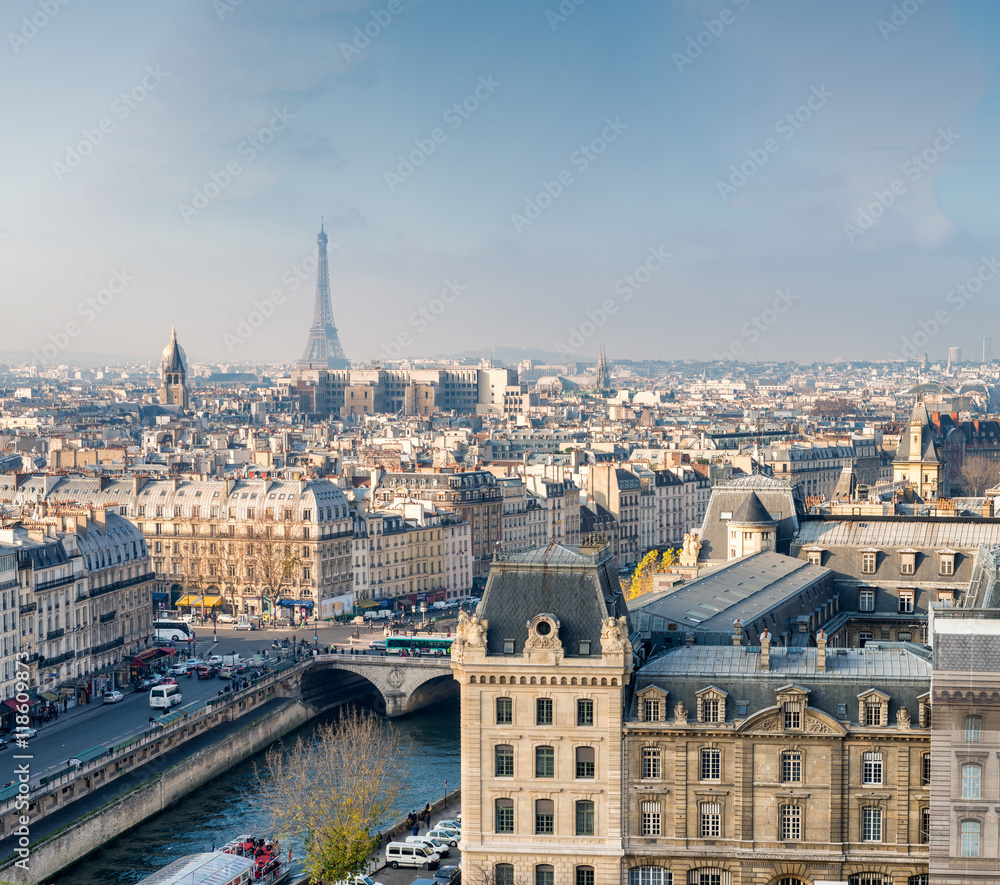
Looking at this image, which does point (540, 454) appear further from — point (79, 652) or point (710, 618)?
point (710, 618)

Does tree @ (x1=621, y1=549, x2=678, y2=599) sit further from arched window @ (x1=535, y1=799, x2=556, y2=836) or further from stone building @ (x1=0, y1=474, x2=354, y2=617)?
arched window @ (x1=535, y1=799, x2=556, y2=836)

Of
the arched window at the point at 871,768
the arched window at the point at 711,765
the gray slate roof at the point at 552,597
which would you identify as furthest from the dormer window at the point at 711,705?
the arched window at the point at 871,768

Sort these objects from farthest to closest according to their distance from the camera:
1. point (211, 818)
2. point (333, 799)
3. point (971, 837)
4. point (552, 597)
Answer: point (211, 818)
point (333, 799)
point (552, 597)
point (971, 837)

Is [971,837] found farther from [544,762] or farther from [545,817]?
[544,762]

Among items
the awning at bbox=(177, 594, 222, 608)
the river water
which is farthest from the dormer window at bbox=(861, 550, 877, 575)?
the awning at bbox=(177, 594, 222, 608)

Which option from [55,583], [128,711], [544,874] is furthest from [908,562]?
[55,583]

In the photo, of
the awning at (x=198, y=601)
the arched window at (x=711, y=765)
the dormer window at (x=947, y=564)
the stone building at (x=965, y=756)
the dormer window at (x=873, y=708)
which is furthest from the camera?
the awning at (x=198, y=601)

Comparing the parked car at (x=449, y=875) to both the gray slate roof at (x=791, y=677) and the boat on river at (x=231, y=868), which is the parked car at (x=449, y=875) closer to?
the boat on river at (x=231, y=868)
